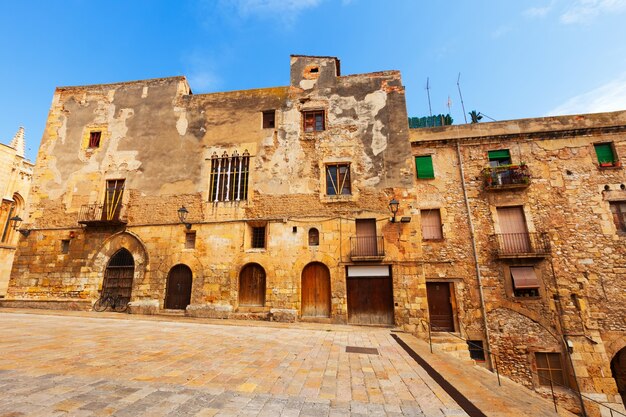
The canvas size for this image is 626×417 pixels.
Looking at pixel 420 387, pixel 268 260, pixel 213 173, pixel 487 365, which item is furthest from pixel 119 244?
pixel 487 365

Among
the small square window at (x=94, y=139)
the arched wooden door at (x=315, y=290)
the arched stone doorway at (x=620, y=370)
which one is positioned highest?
the small square window at (x=94, y=139)

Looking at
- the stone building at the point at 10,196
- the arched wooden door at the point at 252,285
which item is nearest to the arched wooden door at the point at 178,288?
the arched wooden door at the point at 252,285

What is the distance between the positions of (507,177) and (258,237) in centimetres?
1207

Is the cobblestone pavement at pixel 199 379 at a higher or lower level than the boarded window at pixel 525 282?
lower

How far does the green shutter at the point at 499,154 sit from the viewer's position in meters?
14.7

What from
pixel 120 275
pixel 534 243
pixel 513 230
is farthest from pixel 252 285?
pixel 534 243

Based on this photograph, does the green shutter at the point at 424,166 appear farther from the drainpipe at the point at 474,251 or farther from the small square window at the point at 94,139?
the small square window at the point at 94,139

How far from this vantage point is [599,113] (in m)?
14.5

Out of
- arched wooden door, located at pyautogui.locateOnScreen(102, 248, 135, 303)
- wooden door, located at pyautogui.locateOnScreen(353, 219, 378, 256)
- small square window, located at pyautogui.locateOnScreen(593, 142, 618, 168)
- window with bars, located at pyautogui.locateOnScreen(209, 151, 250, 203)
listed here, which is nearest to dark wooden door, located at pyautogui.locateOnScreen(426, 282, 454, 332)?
wooden door, located at pyautogui.locateOnScreen(353, 219, 378, 256)

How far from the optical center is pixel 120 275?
14266 mm

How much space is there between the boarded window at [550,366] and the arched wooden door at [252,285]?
11.6m

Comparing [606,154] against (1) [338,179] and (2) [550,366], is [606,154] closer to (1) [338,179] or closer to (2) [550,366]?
(2) [550,366]

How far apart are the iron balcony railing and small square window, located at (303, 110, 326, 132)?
27.1 ft

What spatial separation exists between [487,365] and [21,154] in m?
34.6
